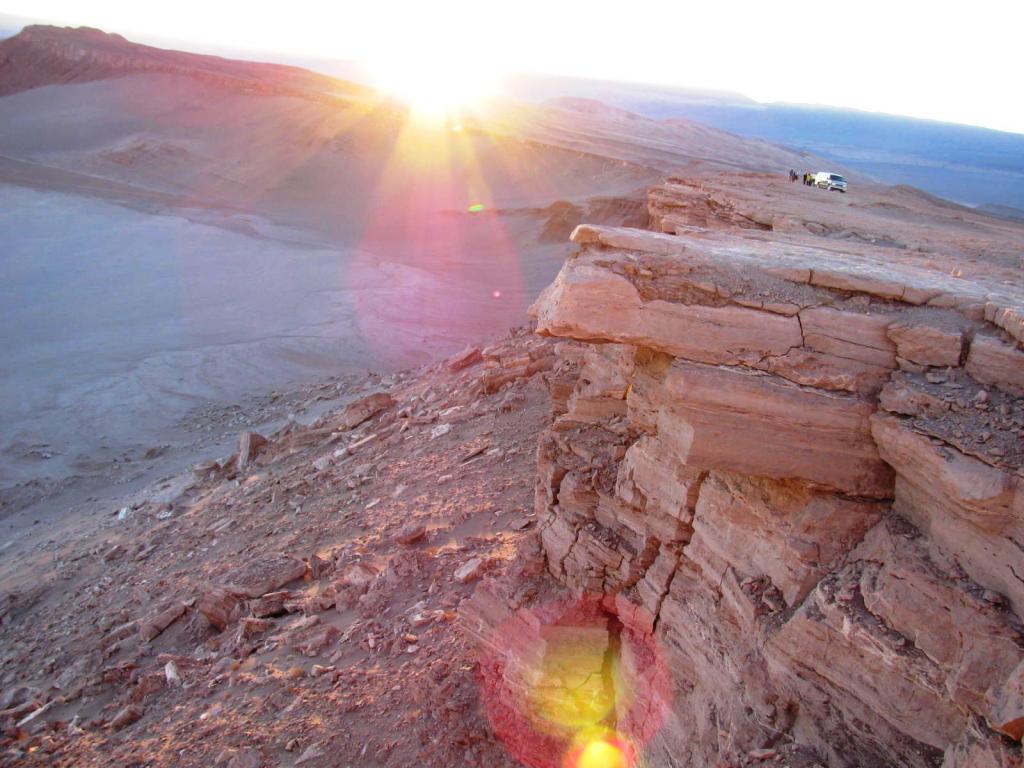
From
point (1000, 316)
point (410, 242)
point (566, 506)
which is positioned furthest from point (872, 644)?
point (410, 242)

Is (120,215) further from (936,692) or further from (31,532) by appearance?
(936,692)

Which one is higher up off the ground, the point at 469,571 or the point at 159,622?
the point at 469,571

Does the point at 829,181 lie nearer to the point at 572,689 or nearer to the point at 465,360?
the point at 465,360

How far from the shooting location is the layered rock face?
2.81 metres

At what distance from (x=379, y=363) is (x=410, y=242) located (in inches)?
479

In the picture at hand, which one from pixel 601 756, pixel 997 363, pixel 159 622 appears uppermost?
pixel 997 363

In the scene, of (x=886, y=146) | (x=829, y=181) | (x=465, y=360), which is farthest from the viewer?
(x=886, y=146)

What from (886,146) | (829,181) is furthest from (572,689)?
(886,146)

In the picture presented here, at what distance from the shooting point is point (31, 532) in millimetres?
10703

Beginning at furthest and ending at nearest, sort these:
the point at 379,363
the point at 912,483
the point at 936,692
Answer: the point at 379,363
the point at 912,483
the point at 936,692

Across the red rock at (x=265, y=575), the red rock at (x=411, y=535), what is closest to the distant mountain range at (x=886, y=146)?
the red rock at (x=411, y=535)

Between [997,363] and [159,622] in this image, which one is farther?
[159,622]

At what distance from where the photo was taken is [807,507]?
3512mm

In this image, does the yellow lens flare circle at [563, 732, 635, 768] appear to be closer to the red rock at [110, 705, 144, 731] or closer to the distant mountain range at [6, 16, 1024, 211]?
the red rock at [110, 705, 144, 731]
